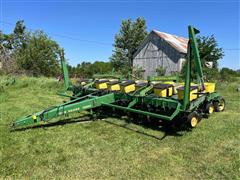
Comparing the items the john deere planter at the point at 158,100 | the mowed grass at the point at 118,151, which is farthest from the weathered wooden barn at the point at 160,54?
the mowed grass at the point at 118,151

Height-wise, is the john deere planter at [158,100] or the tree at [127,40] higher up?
the tree at [127,40]

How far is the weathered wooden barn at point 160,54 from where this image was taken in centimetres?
1848

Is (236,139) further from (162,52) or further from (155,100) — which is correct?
(162,52)

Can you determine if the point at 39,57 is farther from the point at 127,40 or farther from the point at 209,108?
the point at 209,108

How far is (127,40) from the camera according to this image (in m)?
30.5

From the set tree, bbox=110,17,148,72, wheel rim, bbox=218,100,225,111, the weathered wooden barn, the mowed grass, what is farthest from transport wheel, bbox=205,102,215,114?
tree, bbox=110,17,148,72

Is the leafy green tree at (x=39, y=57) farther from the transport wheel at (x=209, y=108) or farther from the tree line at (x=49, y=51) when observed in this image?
the transport wheel at (x=209, y=108)

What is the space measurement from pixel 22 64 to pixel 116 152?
2360 centimetres

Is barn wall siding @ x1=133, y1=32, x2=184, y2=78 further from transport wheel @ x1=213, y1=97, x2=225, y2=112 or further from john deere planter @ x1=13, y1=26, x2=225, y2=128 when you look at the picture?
john deere planter @ x1=13, y1=26, x2=225, y2=128

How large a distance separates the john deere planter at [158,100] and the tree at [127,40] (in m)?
23.9

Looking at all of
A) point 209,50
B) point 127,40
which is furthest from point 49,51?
point 209,50

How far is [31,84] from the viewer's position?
1338cm

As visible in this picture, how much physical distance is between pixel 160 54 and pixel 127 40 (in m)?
11.3

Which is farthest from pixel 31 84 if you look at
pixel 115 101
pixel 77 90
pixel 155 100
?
pixel 155 100
